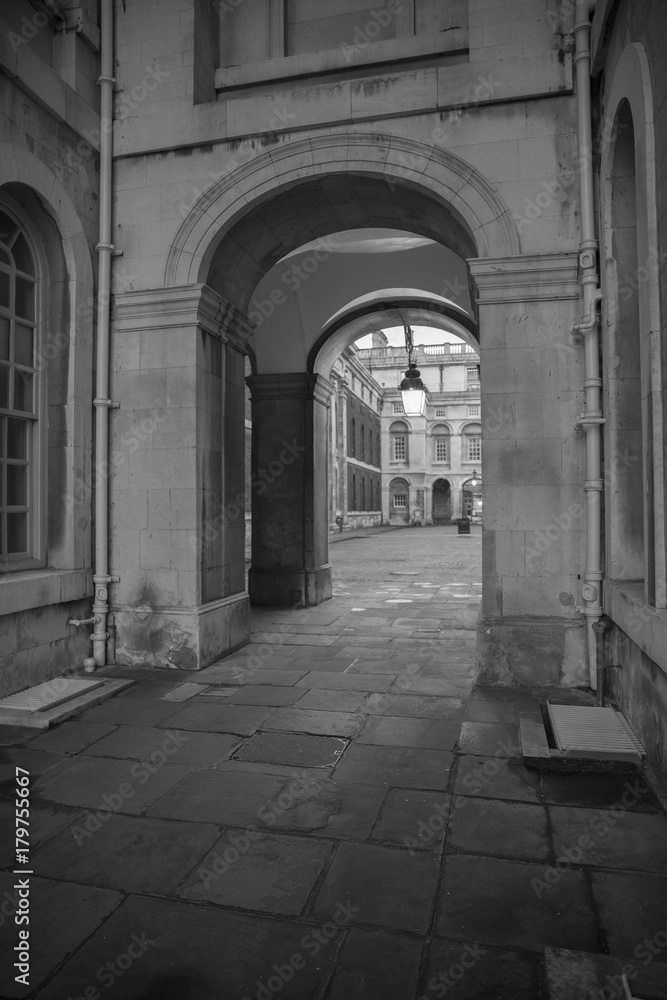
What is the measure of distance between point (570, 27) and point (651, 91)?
8.51 ft

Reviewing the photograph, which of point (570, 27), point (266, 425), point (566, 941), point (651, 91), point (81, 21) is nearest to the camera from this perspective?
point (566, 941)

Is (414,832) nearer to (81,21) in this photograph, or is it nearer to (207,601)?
(207,601)

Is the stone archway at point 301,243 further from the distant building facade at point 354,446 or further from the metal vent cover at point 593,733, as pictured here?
the distant building facade at point 354,446

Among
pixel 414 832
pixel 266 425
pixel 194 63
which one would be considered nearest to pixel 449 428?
pixel 266 425

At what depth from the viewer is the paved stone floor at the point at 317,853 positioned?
2.35 meters

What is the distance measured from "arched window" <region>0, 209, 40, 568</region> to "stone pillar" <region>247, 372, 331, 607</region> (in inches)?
196

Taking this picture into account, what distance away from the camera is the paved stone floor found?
2.35 metres

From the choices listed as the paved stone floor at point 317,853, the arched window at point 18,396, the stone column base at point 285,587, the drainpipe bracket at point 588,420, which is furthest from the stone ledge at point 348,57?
the stone column base at point 285,587

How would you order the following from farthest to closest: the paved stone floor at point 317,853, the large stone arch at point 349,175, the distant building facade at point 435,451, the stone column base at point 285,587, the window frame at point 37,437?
1. the distant building facade at point 435,451
2. the stone column base at point 285,587
3. the window frame at point 37,437
4. the large stone arch at point 349,175
5. the paved stone floor at point 317,853

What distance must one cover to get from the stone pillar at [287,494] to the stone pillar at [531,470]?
5058 millimetres

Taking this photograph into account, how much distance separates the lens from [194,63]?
6.68 m

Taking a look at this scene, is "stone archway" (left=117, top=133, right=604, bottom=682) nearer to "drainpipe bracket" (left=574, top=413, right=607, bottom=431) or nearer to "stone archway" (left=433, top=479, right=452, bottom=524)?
"drainpipe bracket" (left=574, top=413, right=607, bottom=431)

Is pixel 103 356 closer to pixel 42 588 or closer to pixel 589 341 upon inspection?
pixel 42 588

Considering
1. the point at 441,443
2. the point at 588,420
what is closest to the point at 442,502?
the point at 441,443
